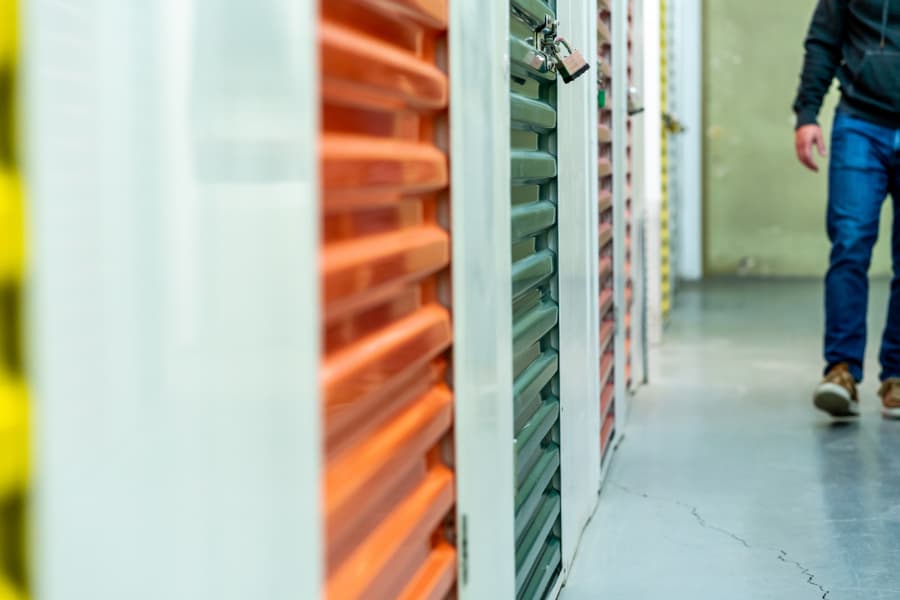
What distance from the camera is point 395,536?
112 centimetres

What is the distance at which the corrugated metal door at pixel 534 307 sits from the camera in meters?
1.79

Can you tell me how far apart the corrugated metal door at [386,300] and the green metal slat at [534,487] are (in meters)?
0.48

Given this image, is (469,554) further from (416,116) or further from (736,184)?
(736,184)

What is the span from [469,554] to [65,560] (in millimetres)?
837

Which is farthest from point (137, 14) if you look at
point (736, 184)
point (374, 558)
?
point (736, 184)

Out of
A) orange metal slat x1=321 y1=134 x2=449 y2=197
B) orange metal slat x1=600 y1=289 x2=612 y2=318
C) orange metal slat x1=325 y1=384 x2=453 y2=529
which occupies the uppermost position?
orange metal slat x1=321 y1=134 x2=449 y2=197

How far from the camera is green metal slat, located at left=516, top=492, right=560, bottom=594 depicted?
5.98 feet

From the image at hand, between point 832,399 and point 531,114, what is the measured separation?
2.00m

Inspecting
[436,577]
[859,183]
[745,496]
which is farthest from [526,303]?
[859,183]

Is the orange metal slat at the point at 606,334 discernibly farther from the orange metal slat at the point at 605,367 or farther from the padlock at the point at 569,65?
the padlock at the point at 569,65

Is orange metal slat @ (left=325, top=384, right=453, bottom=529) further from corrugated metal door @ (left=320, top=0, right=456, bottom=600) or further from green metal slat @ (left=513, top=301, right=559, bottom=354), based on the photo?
green metal slat @ (left=513, top=301, right=559, bottom=354)

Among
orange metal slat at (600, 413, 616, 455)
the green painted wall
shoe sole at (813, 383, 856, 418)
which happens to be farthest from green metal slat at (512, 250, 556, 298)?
the green painted wall

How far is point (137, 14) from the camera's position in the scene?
2.04 feet

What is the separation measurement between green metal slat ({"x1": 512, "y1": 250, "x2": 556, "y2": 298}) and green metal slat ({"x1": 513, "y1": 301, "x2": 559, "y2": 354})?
0.13ft
